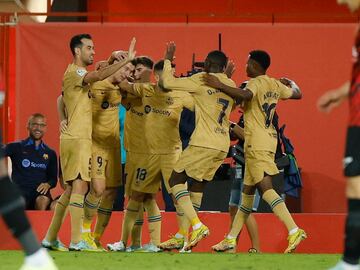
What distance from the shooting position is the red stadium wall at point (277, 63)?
530 inches

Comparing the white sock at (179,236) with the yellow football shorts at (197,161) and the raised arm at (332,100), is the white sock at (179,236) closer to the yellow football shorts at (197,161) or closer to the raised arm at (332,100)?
the yellow football shorts at (197,161)

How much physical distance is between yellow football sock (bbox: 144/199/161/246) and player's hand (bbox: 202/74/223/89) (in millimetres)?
1533

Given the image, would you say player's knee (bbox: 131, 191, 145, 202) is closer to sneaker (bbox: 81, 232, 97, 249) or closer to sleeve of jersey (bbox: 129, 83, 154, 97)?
sneaker (bbox: 81, 232, 97, 249)

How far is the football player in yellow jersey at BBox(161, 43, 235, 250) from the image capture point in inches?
397

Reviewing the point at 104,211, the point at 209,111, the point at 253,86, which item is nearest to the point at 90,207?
the point at 104,211

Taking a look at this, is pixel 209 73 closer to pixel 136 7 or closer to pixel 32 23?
pixel 32 23

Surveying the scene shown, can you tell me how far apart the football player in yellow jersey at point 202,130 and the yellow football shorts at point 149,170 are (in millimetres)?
479

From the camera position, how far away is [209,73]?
10281 mm

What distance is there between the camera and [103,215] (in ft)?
36.3

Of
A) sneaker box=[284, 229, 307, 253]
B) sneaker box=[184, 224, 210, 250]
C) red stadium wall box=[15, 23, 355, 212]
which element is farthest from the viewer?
red stadium wall box=[15, 23, 355, 212]

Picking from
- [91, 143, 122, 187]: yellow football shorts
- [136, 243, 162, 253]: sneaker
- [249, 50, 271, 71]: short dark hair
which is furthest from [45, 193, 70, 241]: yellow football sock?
[249, 50, 271, 71]: short dark hair

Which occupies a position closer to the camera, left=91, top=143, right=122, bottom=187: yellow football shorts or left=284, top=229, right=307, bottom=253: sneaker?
left=284, top=229, right=307, bottom=253: sneaker

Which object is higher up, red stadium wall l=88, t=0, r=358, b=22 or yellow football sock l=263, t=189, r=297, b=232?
red stadium wall l=88, t=0, r=358, b=22

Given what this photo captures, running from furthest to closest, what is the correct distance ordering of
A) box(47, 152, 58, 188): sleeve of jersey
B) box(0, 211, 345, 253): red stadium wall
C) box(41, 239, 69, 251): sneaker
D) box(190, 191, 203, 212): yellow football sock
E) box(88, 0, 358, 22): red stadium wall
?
box(88, 0, 358, 22): red stadium wall → box(47, 152, 58, 188): sleeve of jersey → box(0, 211, 345, 253): red stadium wall → box(190, 191, 203, 212): yellow football sock → box(41, 239, 69, 251): sneaker
